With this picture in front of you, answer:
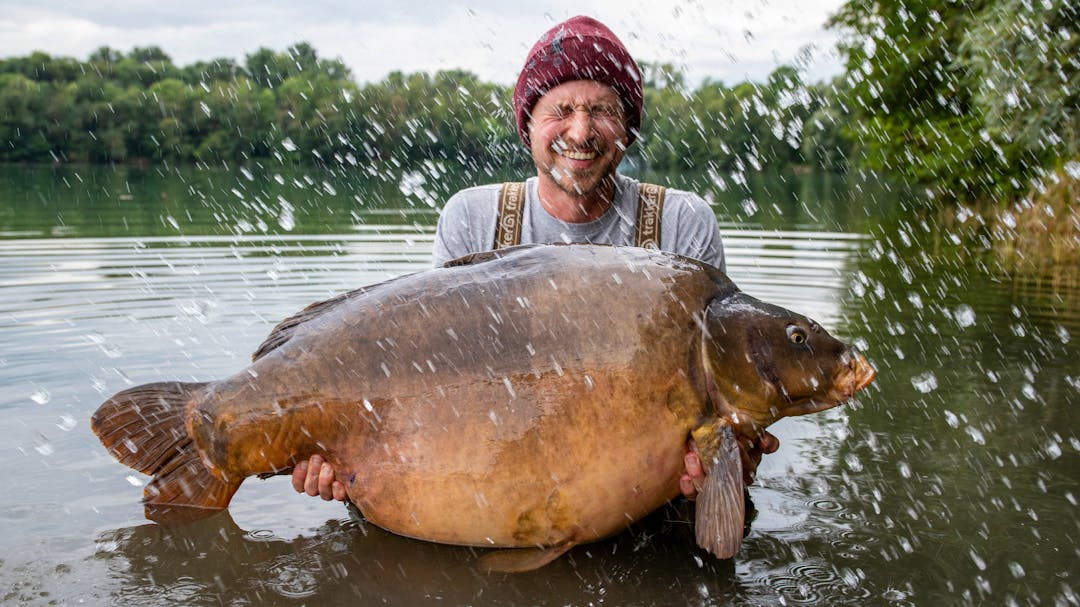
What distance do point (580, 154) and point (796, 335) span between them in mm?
1652

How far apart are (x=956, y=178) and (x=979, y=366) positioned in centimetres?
1931

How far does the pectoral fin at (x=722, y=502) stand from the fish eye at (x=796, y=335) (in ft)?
1.35

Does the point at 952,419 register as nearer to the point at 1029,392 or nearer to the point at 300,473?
the point at 1029,392

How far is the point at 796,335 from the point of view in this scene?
3.46m

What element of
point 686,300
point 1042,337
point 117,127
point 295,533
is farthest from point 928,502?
point 117,127

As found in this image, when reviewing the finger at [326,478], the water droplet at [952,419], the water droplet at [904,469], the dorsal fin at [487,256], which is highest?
the dorsal fin at [487,256]

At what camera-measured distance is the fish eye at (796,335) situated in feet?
11.4

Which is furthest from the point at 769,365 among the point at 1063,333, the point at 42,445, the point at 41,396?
the point at 1063,333

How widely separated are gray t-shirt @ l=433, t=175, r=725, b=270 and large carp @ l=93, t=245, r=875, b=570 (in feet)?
4.77

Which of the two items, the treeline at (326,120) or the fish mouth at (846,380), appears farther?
the treeline at (326,120)

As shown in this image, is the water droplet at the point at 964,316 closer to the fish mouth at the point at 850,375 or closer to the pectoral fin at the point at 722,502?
the fish mouth at the point at 850,375

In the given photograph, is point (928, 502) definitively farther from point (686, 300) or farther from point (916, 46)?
point (916, 46)

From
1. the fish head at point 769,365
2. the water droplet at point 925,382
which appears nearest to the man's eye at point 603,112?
the fish head at point 769,365

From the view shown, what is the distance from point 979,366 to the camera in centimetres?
710
